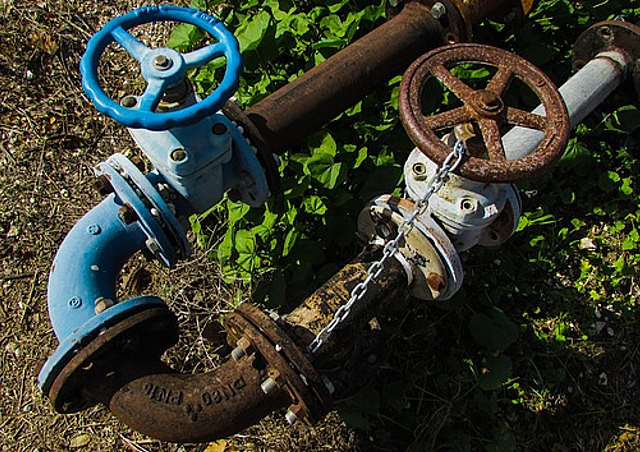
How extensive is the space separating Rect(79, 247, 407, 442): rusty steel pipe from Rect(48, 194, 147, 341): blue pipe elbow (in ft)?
0.61

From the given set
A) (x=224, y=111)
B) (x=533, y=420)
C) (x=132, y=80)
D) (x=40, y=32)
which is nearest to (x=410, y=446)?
(x=533, y=420)

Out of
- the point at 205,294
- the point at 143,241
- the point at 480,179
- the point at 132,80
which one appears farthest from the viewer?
the point at 132,80

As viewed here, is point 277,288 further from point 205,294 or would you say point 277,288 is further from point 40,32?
point 40,32

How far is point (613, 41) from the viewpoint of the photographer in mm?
2691

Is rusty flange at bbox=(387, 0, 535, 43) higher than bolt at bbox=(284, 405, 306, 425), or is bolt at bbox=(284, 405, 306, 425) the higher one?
rusty flange at bbox=(387, 0, 535, 43)

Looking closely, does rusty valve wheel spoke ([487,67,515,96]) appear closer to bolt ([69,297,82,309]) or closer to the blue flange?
the blue flange

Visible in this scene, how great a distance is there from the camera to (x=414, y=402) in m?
2.58

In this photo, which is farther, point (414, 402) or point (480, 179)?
point (414, 402)

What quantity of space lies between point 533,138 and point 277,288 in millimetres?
1028

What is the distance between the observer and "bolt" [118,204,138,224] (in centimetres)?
182

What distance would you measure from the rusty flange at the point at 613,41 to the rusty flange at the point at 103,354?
2.06m

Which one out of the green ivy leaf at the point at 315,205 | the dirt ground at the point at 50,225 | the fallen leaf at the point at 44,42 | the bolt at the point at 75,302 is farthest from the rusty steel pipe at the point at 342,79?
the fallen leaf at the point at 44,42

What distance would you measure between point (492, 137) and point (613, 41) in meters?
1.26

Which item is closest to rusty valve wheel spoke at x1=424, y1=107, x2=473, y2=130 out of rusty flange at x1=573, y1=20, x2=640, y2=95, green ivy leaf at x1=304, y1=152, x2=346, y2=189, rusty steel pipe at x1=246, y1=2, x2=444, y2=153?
rusty steel pipe at x1=246, y1=2, x2=444, y2=153
